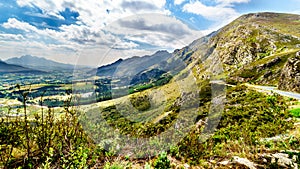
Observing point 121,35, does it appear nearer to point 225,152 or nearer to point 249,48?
point 225,152

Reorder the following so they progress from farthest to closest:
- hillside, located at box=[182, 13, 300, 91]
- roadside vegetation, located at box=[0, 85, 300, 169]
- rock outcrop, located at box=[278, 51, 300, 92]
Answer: hillside, located at box=[182, 13, 300, 91] → rock outcrop, located at box=[278, 51, 300, 92] → roadside vegetation, located at box=[0, 85, 300, 169]

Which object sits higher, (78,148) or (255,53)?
(255,53)

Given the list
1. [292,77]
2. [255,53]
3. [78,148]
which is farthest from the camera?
[255,53]

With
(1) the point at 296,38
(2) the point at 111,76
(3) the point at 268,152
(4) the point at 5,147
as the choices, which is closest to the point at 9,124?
(4) the point at 5,147

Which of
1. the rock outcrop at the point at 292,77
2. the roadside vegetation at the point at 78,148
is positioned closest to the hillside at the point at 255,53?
the rock outcrop at the point at 292,77

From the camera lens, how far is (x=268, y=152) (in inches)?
235

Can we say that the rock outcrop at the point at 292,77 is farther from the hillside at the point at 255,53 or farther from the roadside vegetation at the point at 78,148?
the roadside vegetation at the point at 78,148


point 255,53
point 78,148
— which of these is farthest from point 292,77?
point 255,53

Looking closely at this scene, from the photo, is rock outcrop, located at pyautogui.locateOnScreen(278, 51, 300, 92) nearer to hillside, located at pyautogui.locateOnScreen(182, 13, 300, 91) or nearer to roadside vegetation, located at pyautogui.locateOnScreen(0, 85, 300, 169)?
hillside, located at pyautogui.locateOnScreen(182, 13, 300, 91)

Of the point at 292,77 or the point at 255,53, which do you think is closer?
the point at 292,77

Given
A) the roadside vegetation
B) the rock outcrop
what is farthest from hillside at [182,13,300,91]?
the roadside vegetation

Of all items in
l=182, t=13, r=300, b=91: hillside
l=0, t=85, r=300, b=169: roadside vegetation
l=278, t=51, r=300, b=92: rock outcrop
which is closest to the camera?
l=0, t=85, r=300, b=169: roadside vegetation

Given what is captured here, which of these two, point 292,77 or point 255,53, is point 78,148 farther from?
point 255,53

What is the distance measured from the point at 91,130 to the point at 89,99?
145cm
